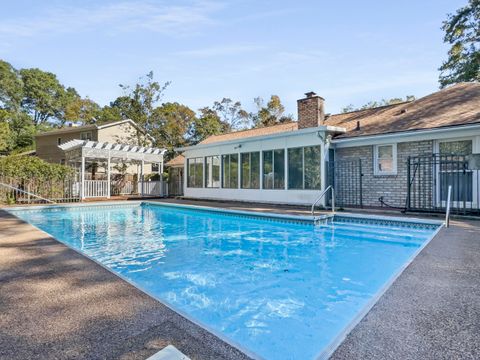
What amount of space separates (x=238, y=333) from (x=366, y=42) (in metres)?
14.9

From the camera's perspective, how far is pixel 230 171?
603 inches

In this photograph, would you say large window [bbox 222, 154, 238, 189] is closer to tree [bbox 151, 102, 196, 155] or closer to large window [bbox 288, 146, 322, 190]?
large window [bbox 288, 146, 322, 190]

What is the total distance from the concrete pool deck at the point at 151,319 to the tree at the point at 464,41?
21.0 meters

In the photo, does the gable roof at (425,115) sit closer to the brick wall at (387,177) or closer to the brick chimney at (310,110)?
the brick wall at (387,177)

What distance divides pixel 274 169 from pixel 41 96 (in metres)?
41.6

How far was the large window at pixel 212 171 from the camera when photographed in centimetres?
1598

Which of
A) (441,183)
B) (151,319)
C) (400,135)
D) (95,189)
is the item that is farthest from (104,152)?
(151,319)

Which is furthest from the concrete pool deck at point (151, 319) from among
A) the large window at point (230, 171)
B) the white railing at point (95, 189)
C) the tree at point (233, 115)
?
the tree at point (233, 115)

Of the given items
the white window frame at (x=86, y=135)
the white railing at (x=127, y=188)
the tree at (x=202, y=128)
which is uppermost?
the tree at (x=202, y=128)

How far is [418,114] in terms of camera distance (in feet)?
36.8

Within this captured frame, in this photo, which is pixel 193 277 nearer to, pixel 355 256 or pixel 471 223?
pixel 355 256

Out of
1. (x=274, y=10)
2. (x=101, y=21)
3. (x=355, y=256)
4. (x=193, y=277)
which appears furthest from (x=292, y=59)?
(x=193, y=277)

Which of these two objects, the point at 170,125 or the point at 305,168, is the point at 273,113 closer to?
the point at 170,125

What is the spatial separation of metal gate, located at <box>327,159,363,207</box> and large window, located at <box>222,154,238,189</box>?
4.88 m
